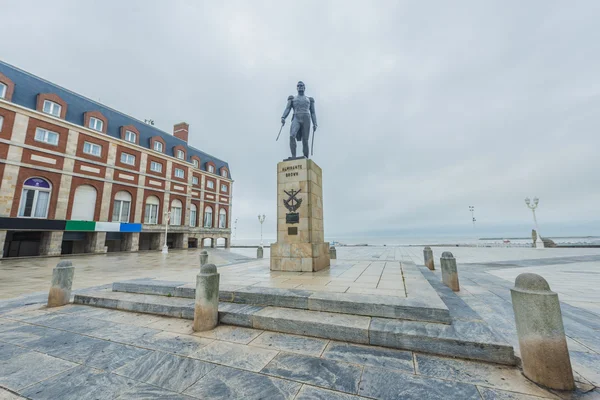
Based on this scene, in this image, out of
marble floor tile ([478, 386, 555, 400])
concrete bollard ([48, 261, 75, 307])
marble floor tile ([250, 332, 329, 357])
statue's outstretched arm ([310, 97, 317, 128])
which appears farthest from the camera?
statue's outstretched arm ([310, 97, 317, 128])

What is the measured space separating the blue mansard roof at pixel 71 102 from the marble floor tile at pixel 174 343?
88.7 feet

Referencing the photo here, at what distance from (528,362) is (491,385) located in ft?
1.85

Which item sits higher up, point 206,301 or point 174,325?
point 206,301

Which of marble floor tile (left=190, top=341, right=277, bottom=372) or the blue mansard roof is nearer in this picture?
marble floor tile (left=190, top=341, right=277, bottom=372)

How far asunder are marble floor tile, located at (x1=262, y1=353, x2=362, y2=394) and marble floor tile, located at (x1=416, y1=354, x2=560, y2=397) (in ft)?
2.71

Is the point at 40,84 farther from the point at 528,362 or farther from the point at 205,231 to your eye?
the point at 528,362

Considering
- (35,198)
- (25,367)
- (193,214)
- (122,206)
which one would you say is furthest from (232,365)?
(193,214)

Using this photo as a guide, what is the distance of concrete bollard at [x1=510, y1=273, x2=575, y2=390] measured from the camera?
2428 mm

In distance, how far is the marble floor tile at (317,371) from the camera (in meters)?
2.53

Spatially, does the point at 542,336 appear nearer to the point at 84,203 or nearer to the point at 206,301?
the point at 206,301

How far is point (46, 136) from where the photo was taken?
20.2 meters

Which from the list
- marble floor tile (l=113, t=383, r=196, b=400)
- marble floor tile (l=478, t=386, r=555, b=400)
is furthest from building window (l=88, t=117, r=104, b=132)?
marble floor tile (l=478, t=386, r=555, b=400)

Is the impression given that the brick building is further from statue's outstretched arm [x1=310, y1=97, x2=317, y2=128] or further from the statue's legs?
statue's outstretched arm [x1=310, y1=97, x2=317, y2=128]

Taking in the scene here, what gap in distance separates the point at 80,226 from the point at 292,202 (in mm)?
23863
